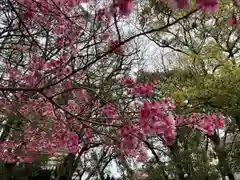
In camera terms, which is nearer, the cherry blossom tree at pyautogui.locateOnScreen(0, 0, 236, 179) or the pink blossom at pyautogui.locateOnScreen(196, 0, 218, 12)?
the pink blossom at pyautogui.locateOnScreen(196, 0, 218, 12)

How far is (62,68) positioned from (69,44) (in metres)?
1.33

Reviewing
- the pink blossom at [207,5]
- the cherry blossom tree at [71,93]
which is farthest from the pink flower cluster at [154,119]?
the pink blossom at [207,5]

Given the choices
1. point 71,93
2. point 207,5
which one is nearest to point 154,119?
point 207,5

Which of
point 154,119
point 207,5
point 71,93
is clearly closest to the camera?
point 207,5

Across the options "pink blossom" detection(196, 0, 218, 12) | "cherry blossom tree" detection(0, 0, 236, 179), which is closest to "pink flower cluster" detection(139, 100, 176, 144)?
"cherry blossom tree" detection(0, 0, 236, 179)

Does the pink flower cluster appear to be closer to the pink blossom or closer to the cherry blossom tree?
the cherry blossom tree

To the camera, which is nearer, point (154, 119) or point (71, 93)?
point (154, 119)

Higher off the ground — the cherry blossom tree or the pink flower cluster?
the cherry blossom tree

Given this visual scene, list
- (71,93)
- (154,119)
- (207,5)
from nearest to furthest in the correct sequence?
1. (207,5)
2. (154,119)
3. (71,93)

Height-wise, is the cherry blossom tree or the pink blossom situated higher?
the cherry blossom tree

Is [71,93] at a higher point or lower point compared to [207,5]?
higher

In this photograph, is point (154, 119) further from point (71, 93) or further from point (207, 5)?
point (71, 93)

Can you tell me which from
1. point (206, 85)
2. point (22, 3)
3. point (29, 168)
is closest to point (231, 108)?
point (206, 85)

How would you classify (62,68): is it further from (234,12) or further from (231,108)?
(231,108)
